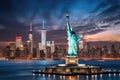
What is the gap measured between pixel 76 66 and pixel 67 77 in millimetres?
6035

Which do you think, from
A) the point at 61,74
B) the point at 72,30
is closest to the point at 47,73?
the point at 61,74

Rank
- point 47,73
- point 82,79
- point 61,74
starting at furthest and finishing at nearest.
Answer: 1. point 47,73
2. point 61,74
3. point 82,79

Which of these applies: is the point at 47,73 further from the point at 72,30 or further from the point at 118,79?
the point at 118,79

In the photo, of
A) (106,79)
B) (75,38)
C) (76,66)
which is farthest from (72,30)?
(106,79)

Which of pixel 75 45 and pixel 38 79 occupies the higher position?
pixel 75 45

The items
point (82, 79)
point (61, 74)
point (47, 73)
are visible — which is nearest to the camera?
point (82, 79)

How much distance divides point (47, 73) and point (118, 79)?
51.9 ft

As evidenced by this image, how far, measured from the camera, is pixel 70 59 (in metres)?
76.2

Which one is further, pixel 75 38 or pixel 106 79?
pixel 75 38

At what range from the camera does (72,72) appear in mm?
72938

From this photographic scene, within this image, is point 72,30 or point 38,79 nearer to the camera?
point 38,79

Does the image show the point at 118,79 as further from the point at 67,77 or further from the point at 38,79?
the point at 38,79

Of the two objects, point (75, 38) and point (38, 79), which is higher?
point (75, 38)

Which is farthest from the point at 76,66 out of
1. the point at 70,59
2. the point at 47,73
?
the point at 47,73
